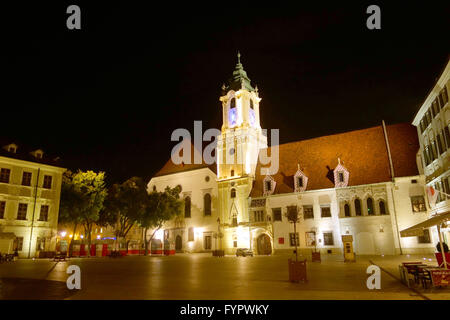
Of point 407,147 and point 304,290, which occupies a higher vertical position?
point 407,147

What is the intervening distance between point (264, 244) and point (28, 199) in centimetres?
2845

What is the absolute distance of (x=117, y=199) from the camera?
4922cm

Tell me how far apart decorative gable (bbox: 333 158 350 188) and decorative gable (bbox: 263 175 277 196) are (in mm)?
8168

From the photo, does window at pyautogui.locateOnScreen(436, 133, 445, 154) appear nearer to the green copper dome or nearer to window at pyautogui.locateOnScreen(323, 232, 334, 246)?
window at pyautogui.locateOnScreen(323, 232, 334, 246)

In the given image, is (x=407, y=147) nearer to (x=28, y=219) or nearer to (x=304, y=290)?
(x=304, y=290)

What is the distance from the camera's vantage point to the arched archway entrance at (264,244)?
4433 centimetres

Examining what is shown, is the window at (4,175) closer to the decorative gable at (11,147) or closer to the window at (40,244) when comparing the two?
the decorative gable at (11,147)

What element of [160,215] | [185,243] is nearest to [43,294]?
[160,215]

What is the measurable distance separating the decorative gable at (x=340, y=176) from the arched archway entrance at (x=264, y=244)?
11137 millimetres

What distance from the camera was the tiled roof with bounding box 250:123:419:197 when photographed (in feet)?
128

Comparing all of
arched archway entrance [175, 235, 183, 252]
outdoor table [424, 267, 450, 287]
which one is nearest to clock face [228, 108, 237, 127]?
arched archway entrance [175, 235, 183, 252]

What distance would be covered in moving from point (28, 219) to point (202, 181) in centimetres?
2530

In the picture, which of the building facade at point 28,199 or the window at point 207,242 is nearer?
the building facade at point 28,199

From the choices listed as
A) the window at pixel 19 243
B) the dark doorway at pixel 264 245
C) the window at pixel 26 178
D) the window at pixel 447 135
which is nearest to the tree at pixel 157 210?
the dark doorway at pixel 264 245
